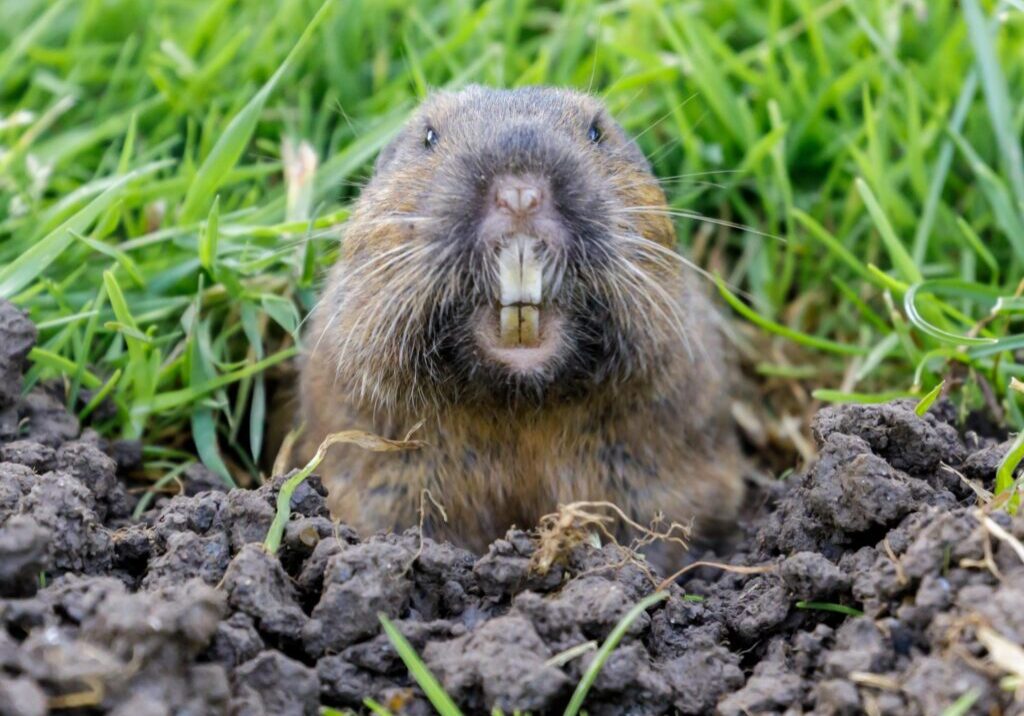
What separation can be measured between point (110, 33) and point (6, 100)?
58 cm

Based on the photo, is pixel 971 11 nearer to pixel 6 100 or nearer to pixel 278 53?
pixel 278 53

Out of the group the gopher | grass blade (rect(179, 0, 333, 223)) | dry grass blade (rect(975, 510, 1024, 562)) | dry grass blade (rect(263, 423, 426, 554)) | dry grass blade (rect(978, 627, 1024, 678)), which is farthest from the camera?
grass blade (rect(179, 0, 333, 223))

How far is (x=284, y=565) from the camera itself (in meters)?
3.26

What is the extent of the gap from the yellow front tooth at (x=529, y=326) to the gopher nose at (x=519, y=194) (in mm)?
306

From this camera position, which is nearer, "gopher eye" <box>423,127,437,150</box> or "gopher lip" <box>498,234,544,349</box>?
"gopher lip" <box>498,234,544,349</box>

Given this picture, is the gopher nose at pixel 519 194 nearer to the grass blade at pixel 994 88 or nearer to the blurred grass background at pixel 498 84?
the blurred grass background at pixel 498 84

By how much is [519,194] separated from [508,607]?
111cm

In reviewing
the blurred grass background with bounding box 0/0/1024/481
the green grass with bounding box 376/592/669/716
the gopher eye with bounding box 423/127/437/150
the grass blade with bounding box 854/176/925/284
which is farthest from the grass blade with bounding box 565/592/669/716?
the grass blade with bounding box 854/176/925/284

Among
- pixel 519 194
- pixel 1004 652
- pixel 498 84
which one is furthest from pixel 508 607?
pixel 498 84

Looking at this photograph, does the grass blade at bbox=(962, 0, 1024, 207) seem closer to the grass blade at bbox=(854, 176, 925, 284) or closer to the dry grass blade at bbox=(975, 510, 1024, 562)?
the grass blade at bbox=(854, 176, 925, 284)

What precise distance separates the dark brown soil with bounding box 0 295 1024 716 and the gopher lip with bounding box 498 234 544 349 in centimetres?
73

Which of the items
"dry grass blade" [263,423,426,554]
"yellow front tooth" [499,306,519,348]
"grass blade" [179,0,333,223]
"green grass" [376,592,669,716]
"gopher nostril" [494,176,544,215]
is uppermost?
"grass blade" [179,0,333,223]

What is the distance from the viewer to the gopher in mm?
3635

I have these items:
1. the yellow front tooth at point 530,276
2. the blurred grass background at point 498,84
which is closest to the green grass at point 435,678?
the yellow front tooth at point 530,276
